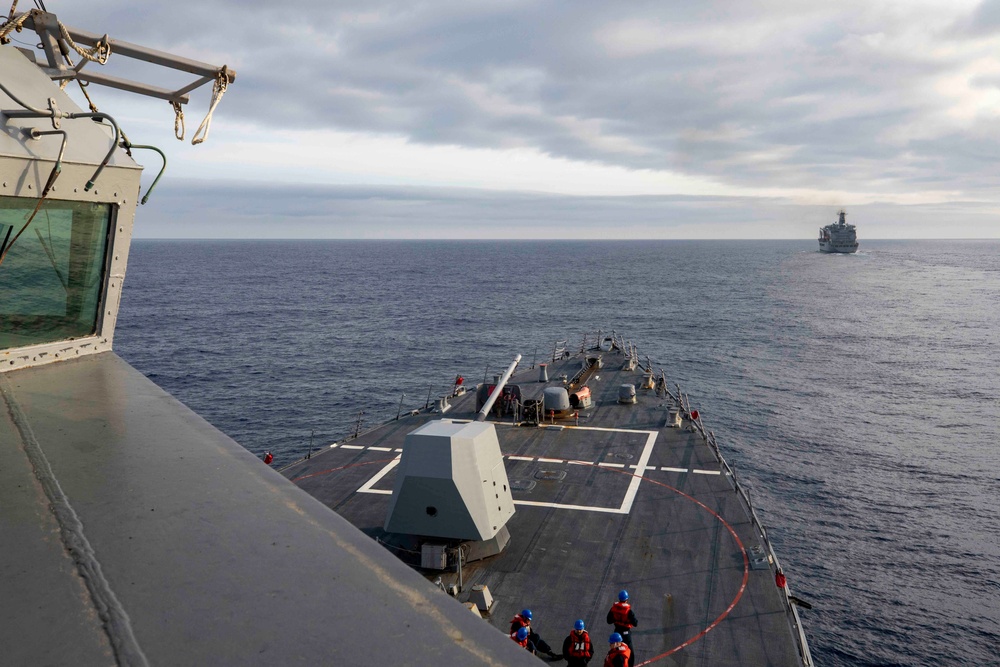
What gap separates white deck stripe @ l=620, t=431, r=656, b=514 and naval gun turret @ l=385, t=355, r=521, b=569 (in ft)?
17.1

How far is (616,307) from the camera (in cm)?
10400

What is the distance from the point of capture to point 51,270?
7.29 metres

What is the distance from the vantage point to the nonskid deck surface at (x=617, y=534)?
550 inches

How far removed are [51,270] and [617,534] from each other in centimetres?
1482

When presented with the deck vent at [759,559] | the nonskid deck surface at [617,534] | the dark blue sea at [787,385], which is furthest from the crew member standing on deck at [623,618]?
the dark blue sea at [787,385]

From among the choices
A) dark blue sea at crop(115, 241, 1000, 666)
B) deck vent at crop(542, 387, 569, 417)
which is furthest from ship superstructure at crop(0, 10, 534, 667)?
dark blue sea at crop(115, 241, 1000, 666)

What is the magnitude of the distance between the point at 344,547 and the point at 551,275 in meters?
169

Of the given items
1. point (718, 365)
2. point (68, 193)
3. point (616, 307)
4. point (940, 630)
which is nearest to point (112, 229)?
point (68, 193)

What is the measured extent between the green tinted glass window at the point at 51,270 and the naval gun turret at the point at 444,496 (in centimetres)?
919

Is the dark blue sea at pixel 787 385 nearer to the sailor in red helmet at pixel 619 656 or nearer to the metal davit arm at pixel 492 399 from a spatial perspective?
the metal davit arm at pixel 492 399

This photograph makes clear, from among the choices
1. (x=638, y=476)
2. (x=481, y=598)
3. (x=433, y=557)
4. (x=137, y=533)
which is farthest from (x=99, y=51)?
(x=638, y=476)

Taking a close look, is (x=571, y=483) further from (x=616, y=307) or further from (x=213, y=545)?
(x=616, y=307)

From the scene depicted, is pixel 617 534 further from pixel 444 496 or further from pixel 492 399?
pixel 492 399

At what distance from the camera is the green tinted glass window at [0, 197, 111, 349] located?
6.74 metres
